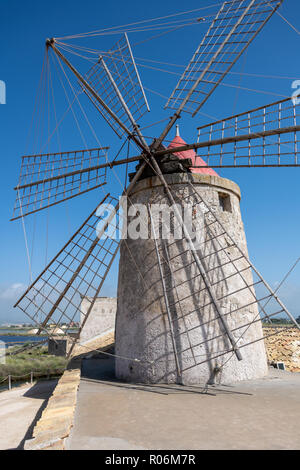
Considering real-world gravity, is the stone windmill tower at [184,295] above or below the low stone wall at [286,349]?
above

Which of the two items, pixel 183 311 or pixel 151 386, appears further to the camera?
pixel 183 311

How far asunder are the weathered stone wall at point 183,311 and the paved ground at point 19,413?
1803mm

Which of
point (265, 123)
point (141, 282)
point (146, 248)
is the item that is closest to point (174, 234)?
point (146, 248)

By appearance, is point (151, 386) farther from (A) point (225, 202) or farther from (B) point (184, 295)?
(A) point (225, 202)

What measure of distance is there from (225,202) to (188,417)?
15.0 feet

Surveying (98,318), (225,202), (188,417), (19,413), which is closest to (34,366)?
(98,318)

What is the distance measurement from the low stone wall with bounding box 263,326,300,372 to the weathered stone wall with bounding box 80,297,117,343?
7960 mm

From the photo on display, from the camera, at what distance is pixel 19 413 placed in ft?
20.4

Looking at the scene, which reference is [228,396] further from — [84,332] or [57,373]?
[84,332]

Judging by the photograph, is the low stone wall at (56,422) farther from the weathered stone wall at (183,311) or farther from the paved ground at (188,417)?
the weathered stone wall at (183,311)

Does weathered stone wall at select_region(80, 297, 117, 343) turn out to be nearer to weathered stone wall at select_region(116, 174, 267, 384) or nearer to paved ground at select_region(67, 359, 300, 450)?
weathered stone wall at select_region(116, 174, 267, 384)

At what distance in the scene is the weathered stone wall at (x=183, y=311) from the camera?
18.4 ft

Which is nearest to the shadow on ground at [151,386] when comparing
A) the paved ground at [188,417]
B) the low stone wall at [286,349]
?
the paved ground at [188,417]

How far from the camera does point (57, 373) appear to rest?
12562 mm
